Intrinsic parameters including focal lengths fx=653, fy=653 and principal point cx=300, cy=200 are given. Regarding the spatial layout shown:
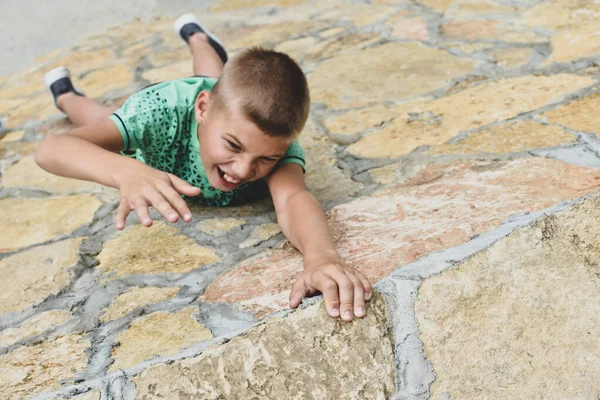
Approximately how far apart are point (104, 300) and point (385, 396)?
0.84 meters

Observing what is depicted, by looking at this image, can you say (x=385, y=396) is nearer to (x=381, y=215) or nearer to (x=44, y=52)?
(x=381, y=215)

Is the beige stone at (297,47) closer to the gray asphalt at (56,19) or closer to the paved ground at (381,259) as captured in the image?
the paved ground at (381,259)

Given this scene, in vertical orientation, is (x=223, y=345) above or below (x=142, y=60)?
above

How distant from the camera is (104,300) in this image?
68.2 inches

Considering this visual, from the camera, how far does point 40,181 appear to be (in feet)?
9.11

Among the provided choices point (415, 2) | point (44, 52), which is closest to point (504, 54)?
point (415, 2)

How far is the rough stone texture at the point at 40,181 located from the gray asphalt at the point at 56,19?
235cm

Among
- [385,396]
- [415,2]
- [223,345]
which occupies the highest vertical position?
[223,345]

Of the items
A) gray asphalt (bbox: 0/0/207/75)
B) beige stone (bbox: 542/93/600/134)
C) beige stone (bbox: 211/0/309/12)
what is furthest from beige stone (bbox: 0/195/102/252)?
beige stone (bbox: 211/0/309/12)

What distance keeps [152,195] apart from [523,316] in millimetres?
893

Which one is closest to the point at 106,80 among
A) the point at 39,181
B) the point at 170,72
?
the point at 170,72

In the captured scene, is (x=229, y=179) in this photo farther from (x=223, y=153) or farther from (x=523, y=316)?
Result: (x=523, y=316)

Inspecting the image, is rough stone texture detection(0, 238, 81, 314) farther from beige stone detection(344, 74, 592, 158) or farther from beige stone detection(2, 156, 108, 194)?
beige stone detection(344, 74, 592, 158)

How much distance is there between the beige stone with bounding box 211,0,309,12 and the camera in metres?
5.01
